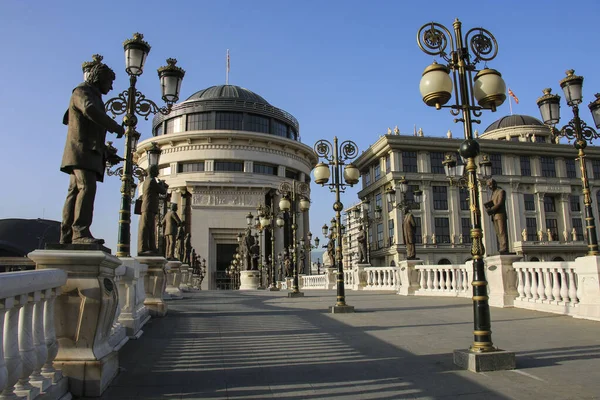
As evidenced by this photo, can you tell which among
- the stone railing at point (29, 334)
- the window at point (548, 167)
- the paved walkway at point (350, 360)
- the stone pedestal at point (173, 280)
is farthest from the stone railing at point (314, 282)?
the window at point (548, 167)

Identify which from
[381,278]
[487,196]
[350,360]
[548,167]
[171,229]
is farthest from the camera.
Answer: [548,167]

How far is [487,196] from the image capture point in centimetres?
5519

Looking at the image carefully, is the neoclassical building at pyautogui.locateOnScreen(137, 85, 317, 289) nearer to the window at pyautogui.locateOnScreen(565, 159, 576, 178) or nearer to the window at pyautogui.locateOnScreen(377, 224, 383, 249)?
the window at pyautogui.locateOnScreen(377, 224, 383, 249)

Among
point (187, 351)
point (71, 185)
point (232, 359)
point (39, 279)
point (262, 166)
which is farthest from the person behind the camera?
point (262, 166)

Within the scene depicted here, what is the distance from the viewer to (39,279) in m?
3.31

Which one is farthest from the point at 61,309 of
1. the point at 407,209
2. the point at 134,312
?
the point at 407,209

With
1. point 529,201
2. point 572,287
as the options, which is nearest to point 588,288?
point 572,287

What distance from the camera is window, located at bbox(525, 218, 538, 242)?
57.0 m

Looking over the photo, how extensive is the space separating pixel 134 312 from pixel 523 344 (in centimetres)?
595

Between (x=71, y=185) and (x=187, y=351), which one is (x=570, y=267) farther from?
(x=71, y=185)

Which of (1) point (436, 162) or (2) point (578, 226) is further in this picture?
(2) point (578, 226)

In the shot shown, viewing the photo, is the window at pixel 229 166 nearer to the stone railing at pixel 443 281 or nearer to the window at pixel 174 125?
the window at pixel 174 125

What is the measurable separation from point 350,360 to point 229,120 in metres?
52.5

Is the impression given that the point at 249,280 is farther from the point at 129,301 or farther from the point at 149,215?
the point at 129,301
